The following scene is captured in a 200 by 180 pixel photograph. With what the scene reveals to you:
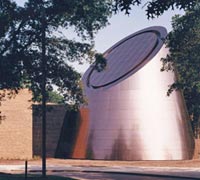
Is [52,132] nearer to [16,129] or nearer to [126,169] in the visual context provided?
[16,129]

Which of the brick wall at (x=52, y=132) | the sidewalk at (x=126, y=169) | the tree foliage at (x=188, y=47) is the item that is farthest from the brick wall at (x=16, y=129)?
the tree foliage at (x=188, y=47)

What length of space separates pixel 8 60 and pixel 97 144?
23360 millimetres

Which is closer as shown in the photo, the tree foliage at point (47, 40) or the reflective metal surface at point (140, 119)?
the tree foliage at point (47, 40)

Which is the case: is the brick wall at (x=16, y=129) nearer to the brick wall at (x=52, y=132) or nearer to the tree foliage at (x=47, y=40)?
the brick wall at (x=52, y=132)

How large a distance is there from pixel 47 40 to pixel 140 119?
2136cm

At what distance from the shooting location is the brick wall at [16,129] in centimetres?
5019

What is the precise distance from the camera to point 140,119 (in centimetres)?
4669

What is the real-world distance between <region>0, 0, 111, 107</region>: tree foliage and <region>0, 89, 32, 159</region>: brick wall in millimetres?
23021

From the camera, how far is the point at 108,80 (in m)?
51.5

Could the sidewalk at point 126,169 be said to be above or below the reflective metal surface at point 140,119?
below

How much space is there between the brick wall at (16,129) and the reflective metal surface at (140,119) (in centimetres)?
676

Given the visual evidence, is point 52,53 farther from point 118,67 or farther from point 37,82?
point 118,67

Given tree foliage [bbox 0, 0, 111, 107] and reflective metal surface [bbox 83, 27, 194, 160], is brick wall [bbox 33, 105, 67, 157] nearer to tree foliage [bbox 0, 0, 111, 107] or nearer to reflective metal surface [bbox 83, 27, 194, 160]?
reflective metal surface [bbox 83, 27, 194, 160]

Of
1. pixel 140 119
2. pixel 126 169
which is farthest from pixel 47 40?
pixel 140 119
